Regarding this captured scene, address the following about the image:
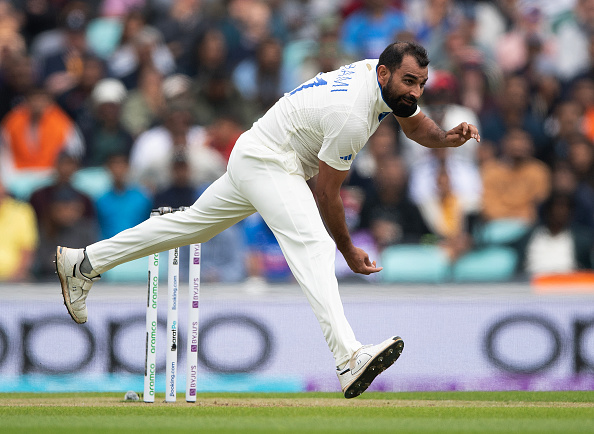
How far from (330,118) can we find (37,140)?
240 inches

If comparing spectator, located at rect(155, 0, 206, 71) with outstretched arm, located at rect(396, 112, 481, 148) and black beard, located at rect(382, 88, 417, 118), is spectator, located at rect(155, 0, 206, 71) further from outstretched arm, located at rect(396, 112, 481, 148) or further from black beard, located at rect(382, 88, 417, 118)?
black beard, located at rect(382, 88, 417, 118)

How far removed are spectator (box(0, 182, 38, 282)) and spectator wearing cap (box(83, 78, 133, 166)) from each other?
1.41 metres

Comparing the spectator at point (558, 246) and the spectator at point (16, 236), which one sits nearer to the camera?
the spectator at point (558, 246)

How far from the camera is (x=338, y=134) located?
5.61 metres

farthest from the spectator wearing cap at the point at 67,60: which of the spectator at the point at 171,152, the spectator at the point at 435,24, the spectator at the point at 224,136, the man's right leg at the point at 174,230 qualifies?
the man's right leg at the point at 174,230

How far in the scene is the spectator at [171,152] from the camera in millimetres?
10023

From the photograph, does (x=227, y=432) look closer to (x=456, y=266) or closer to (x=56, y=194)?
(x=456, y=266)

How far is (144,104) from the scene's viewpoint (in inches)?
443

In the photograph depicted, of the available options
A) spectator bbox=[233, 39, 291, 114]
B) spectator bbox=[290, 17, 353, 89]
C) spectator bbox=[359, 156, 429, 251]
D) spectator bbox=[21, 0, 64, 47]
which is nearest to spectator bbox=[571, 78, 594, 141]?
spectator bbox=[290, 17, 353, 89]

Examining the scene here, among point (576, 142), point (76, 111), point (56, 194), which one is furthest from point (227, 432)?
point (76, 111)

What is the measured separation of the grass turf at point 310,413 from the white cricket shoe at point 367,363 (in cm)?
21

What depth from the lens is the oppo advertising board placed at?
789 centimetres

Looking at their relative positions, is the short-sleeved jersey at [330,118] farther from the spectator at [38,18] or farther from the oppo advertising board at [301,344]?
the spectator at [38,18]

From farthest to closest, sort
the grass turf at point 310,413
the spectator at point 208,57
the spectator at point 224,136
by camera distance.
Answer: the spectator at point 208,57
the spectator at point 224,136
the grass turf at point 310,413
